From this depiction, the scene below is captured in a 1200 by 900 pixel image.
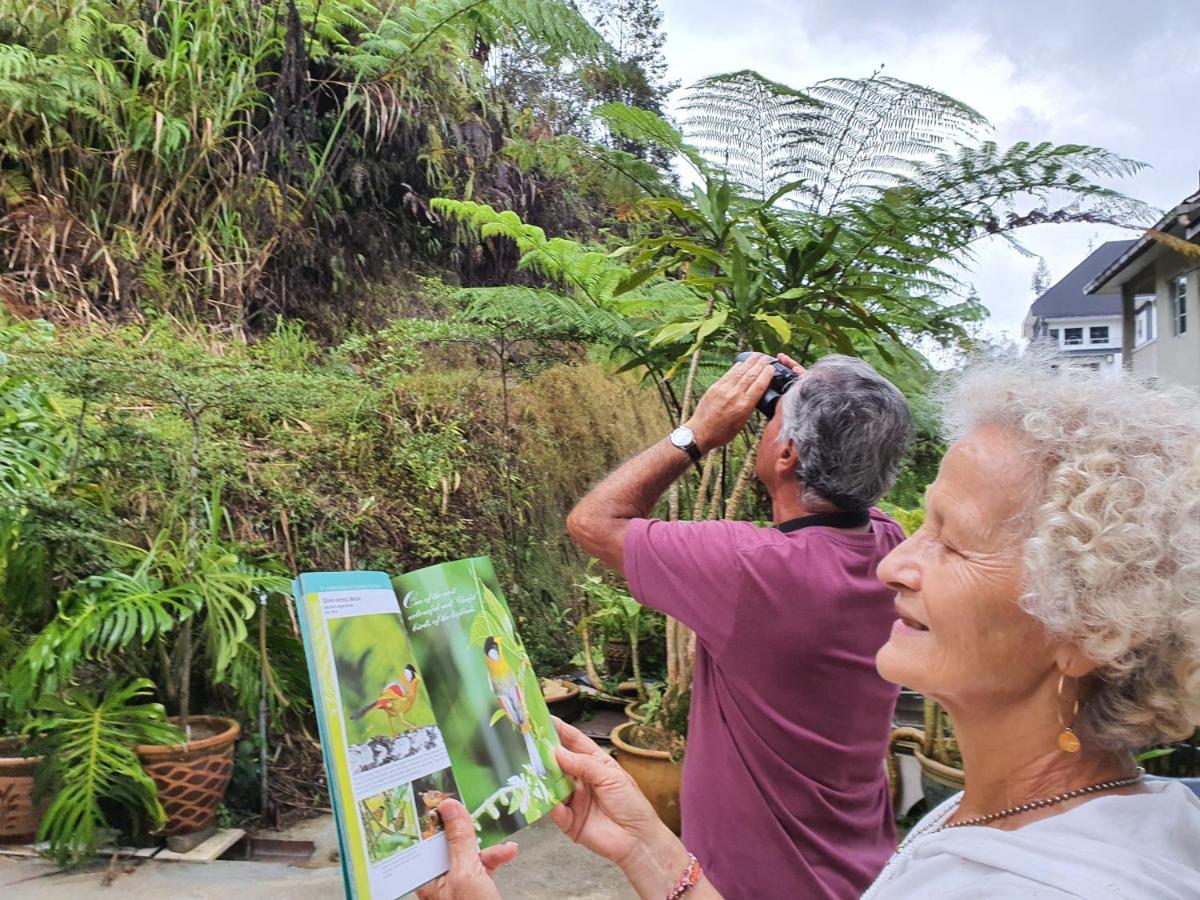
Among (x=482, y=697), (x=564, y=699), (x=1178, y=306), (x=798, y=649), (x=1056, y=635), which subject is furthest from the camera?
(x=1178, y=306)

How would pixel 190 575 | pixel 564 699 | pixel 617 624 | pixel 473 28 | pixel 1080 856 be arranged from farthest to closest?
1. pixel 473 28
2. pixel 617 624
3. pixel 564 699
4. pixel 190 575
5. pixel 1080 856

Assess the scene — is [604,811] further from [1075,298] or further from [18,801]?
[1075,298]

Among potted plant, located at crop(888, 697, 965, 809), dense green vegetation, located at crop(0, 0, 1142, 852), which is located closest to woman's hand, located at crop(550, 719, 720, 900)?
dense green vegetation, located at crop(0, 0, 1142, 852)

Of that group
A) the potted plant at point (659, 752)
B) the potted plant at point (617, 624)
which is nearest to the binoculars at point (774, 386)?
the potted plant at point (659, 752)

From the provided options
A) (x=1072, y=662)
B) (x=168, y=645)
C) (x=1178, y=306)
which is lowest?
(x=168, y=645)

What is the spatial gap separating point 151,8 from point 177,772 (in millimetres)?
5415

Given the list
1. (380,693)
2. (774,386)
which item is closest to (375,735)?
(380,693)

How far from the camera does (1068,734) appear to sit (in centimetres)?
91

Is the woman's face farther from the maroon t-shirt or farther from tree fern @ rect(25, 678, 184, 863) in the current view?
tree fern @ rect(25, 678, 184, 863)

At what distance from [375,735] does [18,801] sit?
295 cm

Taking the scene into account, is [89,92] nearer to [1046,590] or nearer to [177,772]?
[177,772]

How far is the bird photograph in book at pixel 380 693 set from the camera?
0.93 m

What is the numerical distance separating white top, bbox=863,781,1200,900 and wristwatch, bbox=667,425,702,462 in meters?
0.88

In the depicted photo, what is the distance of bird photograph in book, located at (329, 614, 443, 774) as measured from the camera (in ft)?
3.05
